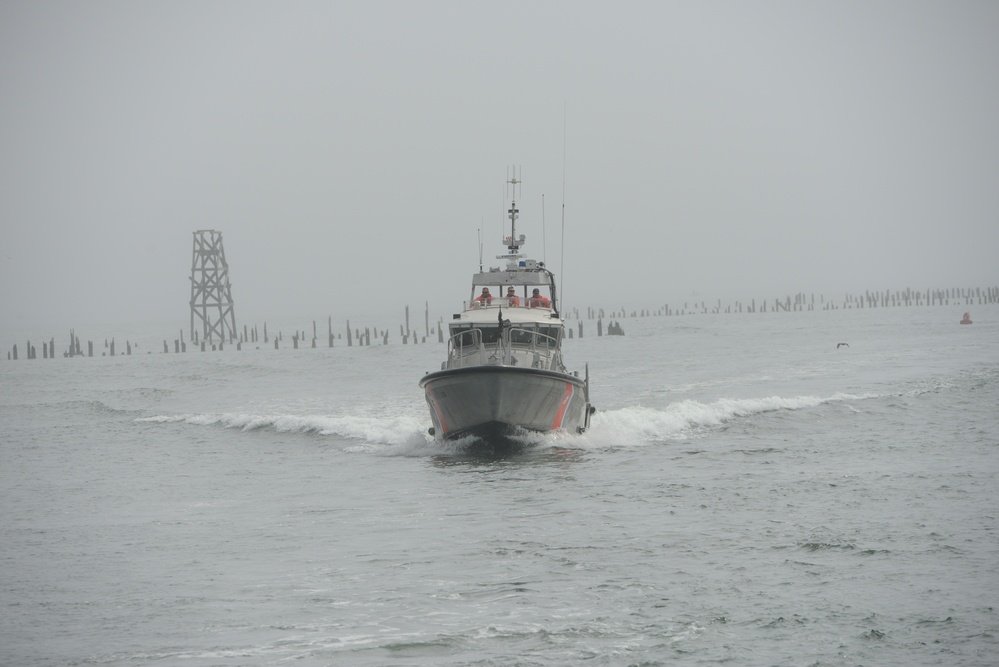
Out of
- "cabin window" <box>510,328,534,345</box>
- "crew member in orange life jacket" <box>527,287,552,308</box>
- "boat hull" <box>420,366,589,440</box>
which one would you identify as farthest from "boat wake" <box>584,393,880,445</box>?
"crew member in orange life jacket" <box>527,287,552,308</box>

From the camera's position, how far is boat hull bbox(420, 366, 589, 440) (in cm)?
2167

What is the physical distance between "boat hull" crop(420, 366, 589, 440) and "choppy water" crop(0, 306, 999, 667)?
2.41 feet

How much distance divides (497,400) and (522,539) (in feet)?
25.2

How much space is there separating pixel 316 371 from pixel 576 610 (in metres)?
48.0

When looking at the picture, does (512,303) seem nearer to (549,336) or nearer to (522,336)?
(549,336)

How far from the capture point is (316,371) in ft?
189

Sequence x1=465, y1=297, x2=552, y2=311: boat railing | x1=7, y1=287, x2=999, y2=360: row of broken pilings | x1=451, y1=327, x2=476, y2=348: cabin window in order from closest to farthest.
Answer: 1. x1=451, y1=327, x2=476, y2=348: cabin window
2. x1=465, y1=297, x2=552, y2=311: boat railing
3. x1=7, y1=287, x2=999, y2=360: row of broken pilings

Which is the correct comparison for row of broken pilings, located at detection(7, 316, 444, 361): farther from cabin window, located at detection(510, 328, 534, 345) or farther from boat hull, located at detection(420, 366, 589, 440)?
boat hull, located at detection(420, 366, 589, 440)

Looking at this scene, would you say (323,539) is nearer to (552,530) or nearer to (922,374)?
(552,530)

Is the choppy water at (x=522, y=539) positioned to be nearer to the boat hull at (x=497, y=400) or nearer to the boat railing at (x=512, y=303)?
the boat hull at (x=497, y=400)

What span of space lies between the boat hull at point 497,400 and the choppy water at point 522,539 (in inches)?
29.0

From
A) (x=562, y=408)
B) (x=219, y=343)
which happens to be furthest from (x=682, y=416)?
(x=219, y=343)

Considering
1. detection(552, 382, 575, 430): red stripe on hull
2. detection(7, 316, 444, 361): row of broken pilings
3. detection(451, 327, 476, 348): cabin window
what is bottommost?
detection(7, 316, 444, 361): row of broken pilings

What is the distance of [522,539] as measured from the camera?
14211 mm
